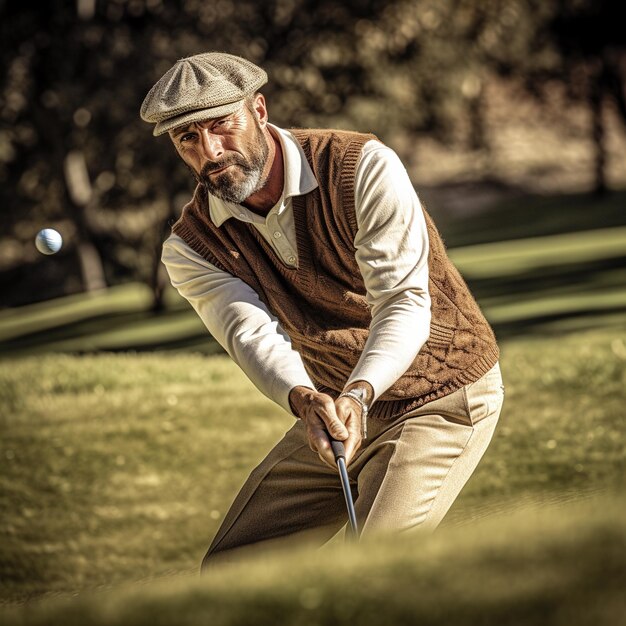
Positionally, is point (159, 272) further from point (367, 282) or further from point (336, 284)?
point (367, 282)

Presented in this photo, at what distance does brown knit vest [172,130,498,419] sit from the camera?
13.2 feet

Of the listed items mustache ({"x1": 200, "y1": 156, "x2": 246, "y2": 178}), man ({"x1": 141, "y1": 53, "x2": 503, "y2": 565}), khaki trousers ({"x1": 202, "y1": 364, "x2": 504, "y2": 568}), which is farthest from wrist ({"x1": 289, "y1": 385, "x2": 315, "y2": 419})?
mustache ({"x1": 200, "y1": 156, "x2": 246, "y2": 178})

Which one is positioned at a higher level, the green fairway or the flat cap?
the flat cap

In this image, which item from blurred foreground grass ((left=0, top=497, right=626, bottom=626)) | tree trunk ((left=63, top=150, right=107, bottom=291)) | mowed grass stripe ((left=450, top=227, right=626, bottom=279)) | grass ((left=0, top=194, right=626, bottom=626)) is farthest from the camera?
tree trunk ((left=63, top=150, right=107, bottom=291))

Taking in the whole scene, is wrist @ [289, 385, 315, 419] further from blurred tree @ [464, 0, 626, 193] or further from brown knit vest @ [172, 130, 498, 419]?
blurred tree @ [464, 0, 626, 193]

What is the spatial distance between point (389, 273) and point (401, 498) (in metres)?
0.69

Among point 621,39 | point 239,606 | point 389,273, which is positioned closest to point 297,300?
point 389,273

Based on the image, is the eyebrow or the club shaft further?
the eyebrow

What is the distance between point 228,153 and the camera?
4.00 m

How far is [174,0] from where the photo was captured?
26.3 metres

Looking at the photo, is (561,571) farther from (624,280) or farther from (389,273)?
(624,280)

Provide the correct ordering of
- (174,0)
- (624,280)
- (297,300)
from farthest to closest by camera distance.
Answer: (174,0), (624,280), (297,300)

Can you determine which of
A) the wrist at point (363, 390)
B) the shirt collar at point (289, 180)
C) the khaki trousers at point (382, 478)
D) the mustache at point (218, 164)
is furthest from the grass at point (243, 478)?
the mustache at point (218, 164)

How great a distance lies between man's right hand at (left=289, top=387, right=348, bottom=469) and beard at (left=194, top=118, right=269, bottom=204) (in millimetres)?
708
